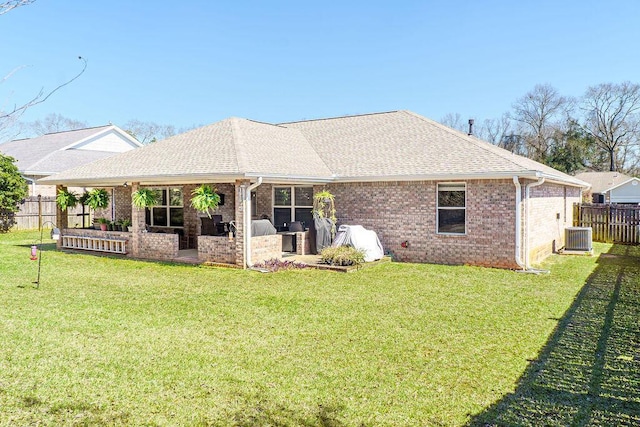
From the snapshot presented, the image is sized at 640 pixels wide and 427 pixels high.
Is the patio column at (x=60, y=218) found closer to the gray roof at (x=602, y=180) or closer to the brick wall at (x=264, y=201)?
the brick wall at (x=264, y=201)

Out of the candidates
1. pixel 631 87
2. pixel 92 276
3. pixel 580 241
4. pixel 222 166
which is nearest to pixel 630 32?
pixel 580 241

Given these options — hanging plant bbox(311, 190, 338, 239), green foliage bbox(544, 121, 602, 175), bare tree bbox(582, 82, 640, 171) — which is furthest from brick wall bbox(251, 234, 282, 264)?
bare tree bbox(582, 82, 640, 171)

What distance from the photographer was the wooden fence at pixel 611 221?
18344mm

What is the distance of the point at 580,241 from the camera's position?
1602 cm

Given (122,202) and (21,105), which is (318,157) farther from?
(21,105)

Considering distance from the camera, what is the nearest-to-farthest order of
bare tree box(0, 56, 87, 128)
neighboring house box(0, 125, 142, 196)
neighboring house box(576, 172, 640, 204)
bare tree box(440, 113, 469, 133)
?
bare tree box(0, 56, 87, 128) → neighboring house box(0, 125, 142, 196) → neighboring house box(576, 172, 640, 204) → bare tree box(440, 113, 469, 133)

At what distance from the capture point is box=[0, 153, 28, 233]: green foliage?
21688 mm

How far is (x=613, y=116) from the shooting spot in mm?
52875

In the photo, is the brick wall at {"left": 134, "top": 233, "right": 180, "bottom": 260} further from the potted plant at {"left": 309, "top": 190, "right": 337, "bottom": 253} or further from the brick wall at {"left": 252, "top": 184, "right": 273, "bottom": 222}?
the potted plant at {"left": 309, "top": 190, "right": 337, "bottom": 253}

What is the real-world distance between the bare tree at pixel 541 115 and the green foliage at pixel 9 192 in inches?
1946

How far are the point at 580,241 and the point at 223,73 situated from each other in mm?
23189

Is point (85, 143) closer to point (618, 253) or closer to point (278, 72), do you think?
point (278, 72)

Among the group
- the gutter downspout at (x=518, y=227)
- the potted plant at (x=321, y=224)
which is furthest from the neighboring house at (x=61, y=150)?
the gutter downspout at (x=518, y=227)

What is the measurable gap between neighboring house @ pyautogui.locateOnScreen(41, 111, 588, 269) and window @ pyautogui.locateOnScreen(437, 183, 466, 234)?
0.03 m
